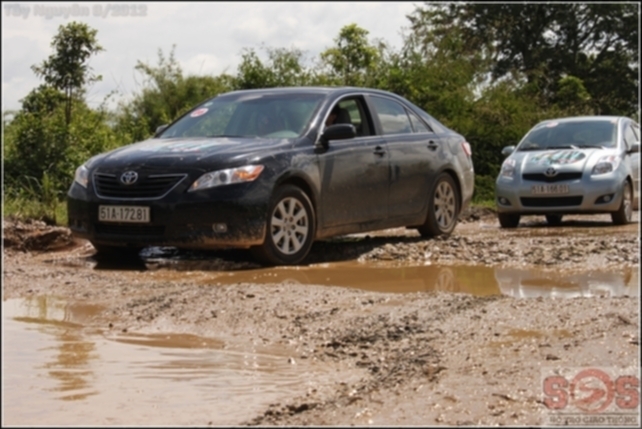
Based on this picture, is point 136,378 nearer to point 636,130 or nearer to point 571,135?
point 571,135

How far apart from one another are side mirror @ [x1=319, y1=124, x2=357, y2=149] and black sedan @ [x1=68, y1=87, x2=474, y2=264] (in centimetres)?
1

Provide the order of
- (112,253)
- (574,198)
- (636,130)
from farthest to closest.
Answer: (636,130) → (574,198) → (112,253)

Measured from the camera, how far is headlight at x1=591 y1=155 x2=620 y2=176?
1402 cm

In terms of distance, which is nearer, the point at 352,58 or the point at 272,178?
the point at 272,178

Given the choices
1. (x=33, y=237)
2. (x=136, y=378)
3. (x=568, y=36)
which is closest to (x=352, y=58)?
(x=33, y=237)

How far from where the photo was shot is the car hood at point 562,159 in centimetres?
1409

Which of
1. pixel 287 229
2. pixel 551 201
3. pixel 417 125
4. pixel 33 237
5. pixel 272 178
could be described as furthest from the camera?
pixel 551 201

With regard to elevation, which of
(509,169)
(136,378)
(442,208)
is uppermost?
(509,169)

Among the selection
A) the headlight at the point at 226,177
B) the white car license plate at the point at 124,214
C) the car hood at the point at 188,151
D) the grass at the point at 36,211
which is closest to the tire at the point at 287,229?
the headlight at the point at 226,177

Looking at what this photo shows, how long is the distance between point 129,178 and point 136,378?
4155 mm

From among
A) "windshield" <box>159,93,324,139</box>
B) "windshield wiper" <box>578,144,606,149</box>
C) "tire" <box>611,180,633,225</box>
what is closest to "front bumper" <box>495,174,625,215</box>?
"tire" <box>611,180,633,225</box>

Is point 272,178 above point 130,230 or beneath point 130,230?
above

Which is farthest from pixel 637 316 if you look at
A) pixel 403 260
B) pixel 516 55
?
pixel 516 55

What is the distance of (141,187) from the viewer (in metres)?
9.01
